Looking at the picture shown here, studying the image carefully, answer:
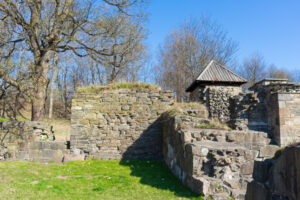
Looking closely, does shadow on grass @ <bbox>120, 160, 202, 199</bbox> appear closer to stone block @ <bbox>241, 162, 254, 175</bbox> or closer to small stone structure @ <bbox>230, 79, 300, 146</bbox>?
stone block @ <bbox>241, 162, 254, 175</bbox>

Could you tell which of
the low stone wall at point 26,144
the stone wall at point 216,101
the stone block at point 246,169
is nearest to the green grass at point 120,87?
the low stone wall at point 26,144

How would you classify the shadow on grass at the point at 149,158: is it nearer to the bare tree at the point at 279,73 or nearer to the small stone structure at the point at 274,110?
the small stone structure at the point at 274,110

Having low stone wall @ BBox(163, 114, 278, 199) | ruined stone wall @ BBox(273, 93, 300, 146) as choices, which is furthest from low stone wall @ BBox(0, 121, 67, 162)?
ruined stone wall @ BBox(273, 93, 300, 146)

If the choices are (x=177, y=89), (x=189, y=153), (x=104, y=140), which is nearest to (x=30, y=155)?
(x=104, y=140)

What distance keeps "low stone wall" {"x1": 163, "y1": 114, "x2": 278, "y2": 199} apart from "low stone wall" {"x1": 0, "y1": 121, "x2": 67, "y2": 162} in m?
5.53

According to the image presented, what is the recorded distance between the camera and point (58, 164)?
8312 mm

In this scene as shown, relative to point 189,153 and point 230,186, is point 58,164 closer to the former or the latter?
point 189,153

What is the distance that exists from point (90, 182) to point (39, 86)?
656cm

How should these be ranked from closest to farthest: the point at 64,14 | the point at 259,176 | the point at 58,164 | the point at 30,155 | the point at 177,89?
the point at 259,176
the point at 58,164
the point at 30,155
the point at 64,14
the point at 177,89

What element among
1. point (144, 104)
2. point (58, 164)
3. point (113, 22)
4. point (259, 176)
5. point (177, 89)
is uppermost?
point (113, 22)

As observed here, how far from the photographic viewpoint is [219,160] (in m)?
4.79

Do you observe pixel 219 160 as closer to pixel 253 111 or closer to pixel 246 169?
pixel 246 169

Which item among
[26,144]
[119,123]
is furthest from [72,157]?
[119,123]

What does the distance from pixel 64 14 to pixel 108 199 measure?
32.4 feet
